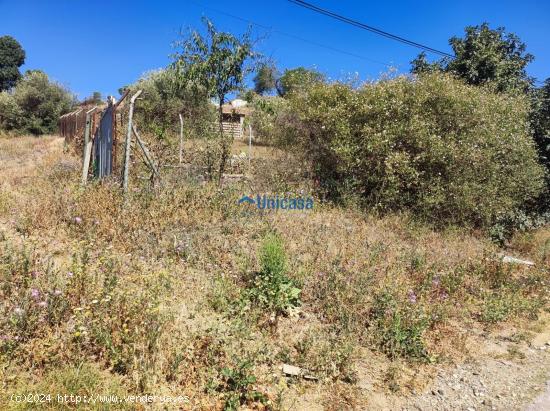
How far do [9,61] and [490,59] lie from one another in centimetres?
5724

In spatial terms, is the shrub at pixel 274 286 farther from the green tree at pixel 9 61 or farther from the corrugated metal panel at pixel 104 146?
the green tree at pixel 9 61

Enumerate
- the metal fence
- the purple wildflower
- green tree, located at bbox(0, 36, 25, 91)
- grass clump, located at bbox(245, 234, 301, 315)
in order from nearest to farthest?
1. grass clump, located at bbox(245, 234, 301, 315)
2. the purple wildflower
3. the metal fence
4. green tree, located at bbox(0, 36, 25, 91)

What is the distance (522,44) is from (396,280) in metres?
13.0

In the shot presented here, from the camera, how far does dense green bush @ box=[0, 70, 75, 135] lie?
891 inches

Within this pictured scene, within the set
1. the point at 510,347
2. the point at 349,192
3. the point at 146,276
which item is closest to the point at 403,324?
the point at 510,347

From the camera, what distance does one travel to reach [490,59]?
12.6m

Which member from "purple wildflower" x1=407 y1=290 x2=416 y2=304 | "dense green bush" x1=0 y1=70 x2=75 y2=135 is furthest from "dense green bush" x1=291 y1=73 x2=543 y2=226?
"dense green bush" x1=0 y1=70 x2=75 y2=135

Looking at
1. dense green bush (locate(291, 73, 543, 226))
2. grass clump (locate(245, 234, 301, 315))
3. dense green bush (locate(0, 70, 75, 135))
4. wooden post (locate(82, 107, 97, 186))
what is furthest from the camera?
dense green bush (locate(0, 70, 75, 135))

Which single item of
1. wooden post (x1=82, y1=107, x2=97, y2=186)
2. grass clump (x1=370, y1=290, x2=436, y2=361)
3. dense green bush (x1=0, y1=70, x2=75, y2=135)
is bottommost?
grass clump (x1=370, y1=290, x2=436, y2=361)

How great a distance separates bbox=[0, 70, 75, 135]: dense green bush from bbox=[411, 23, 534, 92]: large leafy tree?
73.6 feet

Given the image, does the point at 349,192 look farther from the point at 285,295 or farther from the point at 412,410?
the point at 412,410

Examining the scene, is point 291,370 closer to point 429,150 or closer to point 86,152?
point 86,152

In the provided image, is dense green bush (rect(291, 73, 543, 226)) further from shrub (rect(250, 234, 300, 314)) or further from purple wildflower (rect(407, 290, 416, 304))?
shrub (rect(250, 234, 300, 314))

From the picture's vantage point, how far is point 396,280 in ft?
15.8
